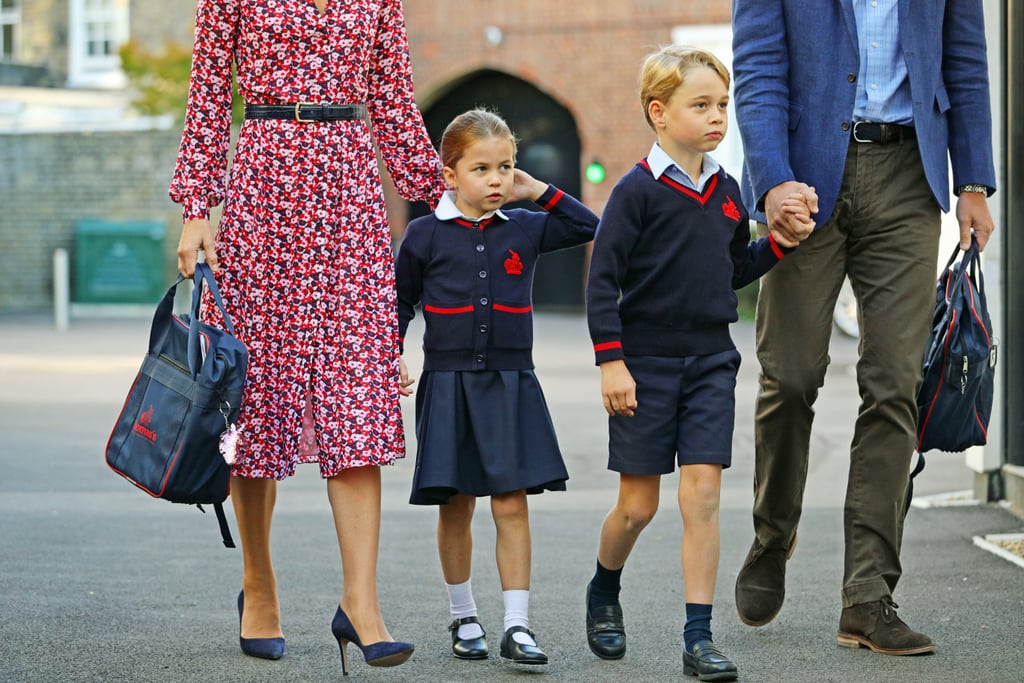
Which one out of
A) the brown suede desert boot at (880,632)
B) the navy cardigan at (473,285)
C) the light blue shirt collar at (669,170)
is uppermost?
the light blue shirt collar at (669,170)

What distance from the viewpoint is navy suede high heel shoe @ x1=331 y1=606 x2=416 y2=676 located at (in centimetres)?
418

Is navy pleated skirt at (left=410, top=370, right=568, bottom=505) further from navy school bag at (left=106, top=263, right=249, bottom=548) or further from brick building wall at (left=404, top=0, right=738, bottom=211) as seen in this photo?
brick building wall at (left=404, top=0, right=738, bottom=211)

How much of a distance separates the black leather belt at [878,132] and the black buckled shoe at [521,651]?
65.9 inches

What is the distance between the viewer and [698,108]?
14.6 ft

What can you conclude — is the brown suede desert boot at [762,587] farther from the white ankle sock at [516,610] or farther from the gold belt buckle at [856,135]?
the gold belt buckle at [856,135]

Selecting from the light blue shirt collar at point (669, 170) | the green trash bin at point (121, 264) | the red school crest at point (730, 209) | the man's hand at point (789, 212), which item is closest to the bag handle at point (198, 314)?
the light blue shirt collar at point (669, 170)

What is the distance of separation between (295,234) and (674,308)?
103 centimetres

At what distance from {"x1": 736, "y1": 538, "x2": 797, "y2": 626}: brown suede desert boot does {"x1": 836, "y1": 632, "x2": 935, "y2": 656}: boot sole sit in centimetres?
23

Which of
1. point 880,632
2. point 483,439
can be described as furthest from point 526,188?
A: point 880,632

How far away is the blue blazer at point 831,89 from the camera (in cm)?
465

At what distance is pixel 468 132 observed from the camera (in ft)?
14.8

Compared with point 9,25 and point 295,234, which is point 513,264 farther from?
point 9,25

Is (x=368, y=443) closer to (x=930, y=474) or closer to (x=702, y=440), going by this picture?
(x=702, y=440)

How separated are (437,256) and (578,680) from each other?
47.2 inches
